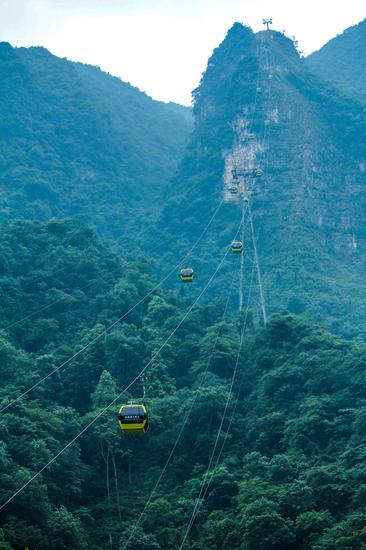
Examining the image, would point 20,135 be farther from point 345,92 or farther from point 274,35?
point 345,92

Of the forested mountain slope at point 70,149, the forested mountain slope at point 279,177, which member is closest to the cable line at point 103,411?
the forested mountain slope at point 279,177

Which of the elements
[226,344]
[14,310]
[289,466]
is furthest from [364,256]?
[289,466]

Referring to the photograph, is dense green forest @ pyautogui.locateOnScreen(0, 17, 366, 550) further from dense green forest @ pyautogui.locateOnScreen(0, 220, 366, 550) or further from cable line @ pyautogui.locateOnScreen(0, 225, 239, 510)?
cable line @ pyautogui.locateOnScreen(0, 225, 239, 510)

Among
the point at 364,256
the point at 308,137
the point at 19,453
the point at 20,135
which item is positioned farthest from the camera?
the point at 20,135

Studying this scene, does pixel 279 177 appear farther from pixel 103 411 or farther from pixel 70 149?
pixel 103 411

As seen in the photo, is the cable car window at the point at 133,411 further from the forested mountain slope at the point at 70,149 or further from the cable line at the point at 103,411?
the forested mountain slope at the point at 70,149

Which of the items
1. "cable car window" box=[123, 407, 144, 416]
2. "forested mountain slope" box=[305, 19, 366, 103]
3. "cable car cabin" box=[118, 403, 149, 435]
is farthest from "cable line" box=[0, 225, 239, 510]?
"forested mountain slope" box=[305, 19, 366, 103]

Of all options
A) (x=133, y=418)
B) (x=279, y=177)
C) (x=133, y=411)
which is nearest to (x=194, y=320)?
(x=133, y=411)
